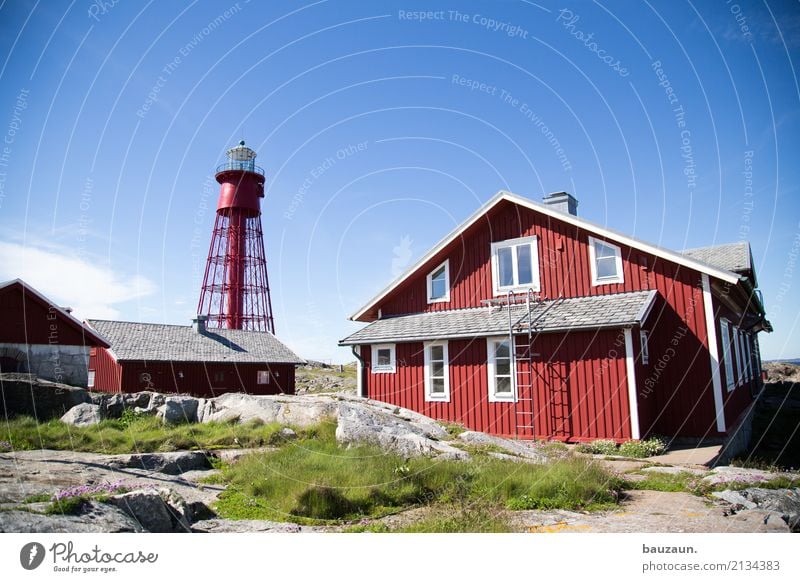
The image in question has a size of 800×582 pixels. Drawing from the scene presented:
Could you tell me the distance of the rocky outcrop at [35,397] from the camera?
35.0 ft

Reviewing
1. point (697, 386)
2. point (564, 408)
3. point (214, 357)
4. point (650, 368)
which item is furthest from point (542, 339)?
point (214, 357)

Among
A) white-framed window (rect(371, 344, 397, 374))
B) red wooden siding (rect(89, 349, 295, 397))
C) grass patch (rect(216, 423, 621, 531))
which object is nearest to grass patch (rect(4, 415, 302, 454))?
grass patch (rect(216, 423, 621, 531))

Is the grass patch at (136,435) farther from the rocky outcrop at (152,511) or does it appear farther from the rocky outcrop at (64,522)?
the rocky outcrop at (152,511)

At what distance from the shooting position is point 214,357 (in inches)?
1209

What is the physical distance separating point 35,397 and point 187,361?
18.6m

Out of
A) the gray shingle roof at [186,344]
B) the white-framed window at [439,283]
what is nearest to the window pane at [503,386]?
the white-framed window at [439,283]

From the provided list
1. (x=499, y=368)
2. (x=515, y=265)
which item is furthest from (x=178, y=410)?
(x=515, y=265)

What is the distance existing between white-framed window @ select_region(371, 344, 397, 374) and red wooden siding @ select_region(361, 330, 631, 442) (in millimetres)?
1021

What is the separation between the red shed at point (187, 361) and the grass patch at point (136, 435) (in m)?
16.7

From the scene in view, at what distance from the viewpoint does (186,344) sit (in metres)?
30.9

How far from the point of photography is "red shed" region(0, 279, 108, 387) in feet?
48.0

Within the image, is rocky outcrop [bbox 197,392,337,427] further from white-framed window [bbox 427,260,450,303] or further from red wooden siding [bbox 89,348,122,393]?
red wooden siding [bbox 89,348,122,393]

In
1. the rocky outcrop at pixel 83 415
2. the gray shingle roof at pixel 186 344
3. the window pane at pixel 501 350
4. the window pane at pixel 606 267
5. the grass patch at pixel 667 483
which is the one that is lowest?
the grass patch at pixel 667 483
